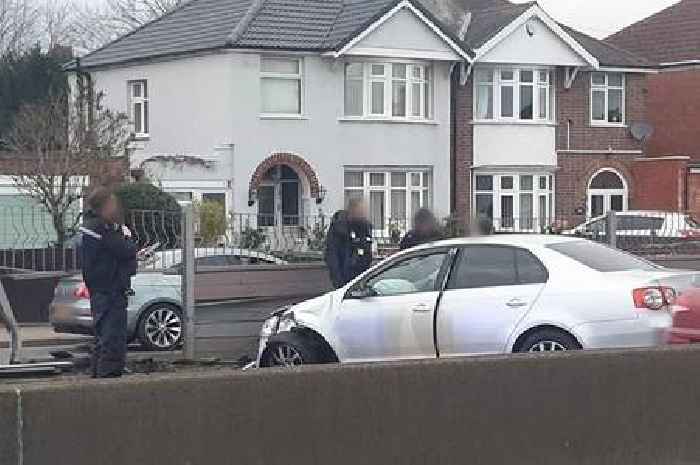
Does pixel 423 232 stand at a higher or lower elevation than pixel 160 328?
higher

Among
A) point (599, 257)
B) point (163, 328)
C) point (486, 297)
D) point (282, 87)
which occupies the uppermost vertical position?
point (282, 87)

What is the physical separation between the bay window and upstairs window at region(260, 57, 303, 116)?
144 centimetres

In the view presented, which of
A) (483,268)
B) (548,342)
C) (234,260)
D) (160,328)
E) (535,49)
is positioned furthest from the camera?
(535,49)

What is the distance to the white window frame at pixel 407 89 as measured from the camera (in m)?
36.2

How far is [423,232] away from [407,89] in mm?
21552

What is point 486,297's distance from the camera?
11961mm

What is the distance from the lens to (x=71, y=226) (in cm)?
2628

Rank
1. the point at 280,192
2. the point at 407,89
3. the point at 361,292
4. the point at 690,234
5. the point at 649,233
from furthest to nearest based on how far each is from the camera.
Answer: the point at 407,89 < the point at 280,192 < the point at 690,234 < the point at 649,233 < the point at 361,292

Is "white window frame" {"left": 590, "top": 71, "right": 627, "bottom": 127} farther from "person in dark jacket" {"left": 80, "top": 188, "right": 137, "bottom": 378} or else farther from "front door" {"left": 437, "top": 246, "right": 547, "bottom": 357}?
"person in dark jacket" {"left": 80, "top": 188, "right": 137, "bottom": 378}

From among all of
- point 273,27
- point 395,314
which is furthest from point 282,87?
point 395,314

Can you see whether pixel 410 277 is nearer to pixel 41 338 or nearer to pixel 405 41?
pixel 41 338

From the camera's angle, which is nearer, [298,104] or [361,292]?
[361,292]

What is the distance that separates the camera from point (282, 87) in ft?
115

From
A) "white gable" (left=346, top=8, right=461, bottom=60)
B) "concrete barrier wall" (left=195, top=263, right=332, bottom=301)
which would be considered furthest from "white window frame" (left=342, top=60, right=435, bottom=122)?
"concrete barrier wall" (left=195, top=263, right=332, bottom=301)
